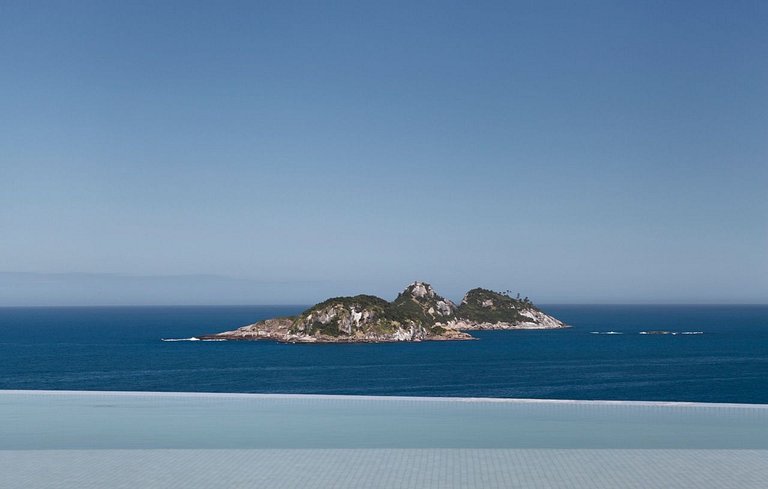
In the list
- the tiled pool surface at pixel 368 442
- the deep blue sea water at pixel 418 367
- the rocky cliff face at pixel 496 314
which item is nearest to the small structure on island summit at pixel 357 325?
the deep blue sea water at pixel 418 367

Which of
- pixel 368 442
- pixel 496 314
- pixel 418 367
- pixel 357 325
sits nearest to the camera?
pixel 368 442

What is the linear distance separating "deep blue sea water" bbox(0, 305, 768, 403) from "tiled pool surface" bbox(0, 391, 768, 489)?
83.3 feet

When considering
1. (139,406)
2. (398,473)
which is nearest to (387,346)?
(139,406)

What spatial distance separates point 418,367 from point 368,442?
44219 mm

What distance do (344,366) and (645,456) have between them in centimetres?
4600

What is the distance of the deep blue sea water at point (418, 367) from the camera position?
4091 centimetres

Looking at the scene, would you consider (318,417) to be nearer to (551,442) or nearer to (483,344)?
(551,442)

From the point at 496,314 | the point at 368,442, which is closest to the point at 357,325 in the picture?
the point at 496,314

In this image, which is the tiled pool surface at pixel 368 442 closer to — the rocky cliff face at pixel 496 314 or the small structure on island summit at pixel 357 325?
the small structure on island summit at pixel 357 325

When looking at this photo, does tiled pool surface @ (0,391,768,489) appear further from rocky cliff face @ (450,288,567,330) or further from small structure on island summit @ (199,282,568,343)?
rocky cliff face @ (450,288,567,330)

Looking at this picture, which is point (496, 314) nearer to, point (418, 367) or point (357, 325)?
point (357, 325)

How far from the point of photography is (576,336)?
90.2 metres

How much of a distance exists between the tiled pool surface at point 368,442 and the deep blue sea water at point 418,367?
2539cm

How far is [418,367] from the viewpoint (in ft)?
177
